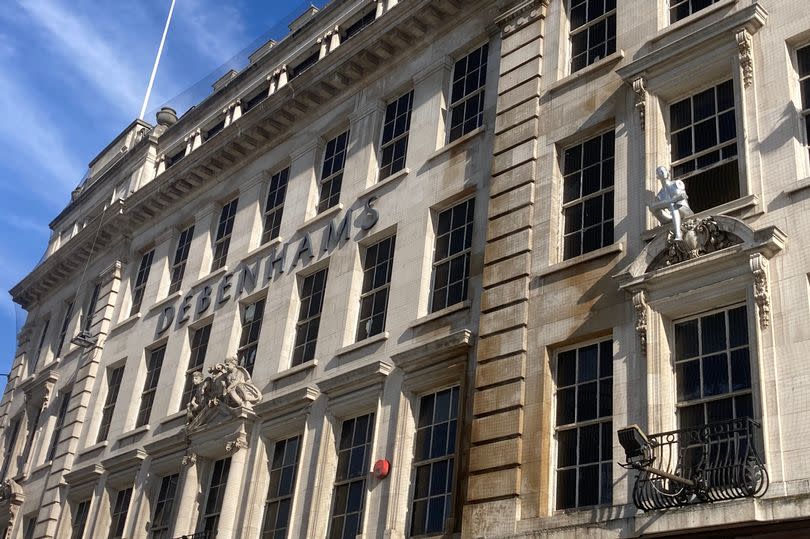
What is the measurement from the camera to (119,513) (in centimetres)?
2788

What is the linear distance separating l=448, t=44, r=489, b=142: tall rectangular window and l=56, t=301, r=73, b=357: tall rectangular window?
19.8 m

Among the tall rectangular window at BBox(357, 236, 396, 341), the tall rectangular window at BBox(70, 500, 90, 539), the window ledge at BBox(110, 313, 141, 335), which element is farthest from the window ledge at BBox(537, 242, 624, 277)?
the tall rectangular window at BBox(70, 500, 90, 539)

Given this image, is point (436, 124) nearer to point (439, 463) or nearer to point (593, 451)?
point (439, 463)

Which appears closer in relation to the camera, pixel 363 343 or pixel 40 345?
pixel 363 343

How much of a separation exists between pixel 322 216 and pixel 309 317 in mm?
2677

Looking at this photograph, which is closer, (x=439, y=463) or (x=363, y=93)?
(x=439, y=463)

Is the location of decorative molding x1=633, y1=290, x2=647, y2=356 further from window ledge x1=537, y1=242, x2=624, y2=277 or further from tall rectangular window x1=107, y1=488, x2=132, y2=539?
tall rectangular window x1=107, y1=488, x2=132, y2=539

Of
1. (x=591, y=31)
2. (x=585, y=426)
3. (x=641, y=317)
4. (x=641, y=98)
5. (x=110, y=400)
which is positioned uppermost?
(x=591, y=31)

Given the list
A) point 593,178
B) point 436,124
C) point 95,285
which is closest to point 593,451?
point 593,178

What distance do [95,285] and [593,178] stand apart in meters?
22.8

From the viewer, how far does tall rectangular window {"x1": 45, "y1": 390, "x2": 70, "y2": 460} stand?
33366 mm

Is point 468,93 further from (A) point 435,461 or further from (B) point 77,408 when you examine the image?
(B) point 77,408

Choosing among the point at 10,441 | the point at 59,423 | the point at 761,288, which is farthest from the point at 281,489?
the point at 10,441

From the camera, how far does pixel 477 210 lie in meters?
21.0
